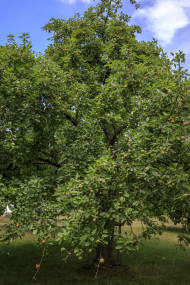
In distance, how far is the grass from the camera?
1138cm

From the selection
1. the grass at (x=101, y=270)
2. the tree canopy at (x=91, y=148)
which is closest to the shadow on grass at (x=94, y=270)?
the grass at (x=101, y=270)

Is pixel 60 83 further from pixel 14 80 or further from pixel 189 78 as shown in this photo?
pixel 189 78

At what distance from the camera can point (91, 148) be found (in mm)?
9516

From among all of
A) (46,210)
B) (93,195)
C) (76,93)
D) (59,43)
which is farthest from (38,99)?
(59,43)

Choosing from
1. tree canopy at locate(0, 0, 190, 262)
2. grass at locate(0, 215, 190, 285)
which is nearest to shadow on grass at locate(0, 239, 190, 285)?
grass at locate(0, 215, 190, 285)

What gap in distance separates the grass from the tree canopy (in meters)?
1.57

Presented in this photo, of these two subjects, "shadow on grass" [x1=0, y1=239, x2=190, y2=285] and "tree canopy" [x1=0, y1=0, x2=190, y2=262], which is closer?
"tree canopy" [x1=0, y1=0, x2=190, y2=262]

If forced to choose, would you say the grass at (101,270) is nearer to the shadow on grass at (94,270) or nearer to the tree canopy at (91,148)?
the shadow on grass at (94,270)

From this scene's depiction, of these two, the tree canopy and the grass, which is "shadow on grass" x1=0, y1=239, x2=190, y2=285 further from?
the tree canopy

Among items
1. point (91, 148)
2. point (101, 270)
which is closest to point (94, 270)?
point (101, 270)

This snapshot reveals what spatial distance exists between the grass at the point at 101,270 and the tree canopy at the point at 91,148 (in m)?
1.57

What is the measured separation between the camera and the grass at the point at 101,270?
11.4 meters

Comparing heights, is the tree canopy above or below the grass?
above

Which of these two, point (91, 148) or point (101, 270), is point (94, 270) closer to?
point (101, 270)
